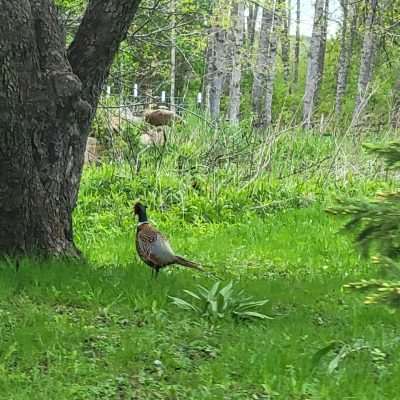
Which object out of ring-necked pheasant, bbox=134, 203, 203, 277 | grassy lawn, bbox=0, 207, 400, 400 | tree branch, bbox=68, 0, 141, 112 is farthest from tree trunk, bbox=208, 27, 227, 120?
grassy lawn, bbox=0, 207, 400, 400

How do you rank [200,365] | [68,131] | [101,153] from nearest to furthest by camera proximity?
[200,365]
[68,131]
[101,153]

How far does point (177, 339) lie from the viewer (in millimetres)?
4031

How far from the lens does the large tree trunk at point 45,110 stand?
5.02m

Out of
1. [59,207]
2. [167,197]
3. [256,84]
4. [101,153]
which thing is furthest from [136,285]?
[256,84]

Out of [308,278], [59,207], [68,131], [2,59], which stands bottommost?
[308,278]

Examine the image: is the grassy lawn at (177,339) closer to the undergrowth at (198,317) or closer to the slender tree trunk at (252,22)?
the undergrowth at (198,317)

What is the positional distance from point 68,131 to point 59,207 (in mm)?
566

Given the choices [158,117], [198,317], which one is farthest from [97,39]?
[158,117]

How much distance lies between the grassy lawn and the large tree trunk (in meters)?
0.34

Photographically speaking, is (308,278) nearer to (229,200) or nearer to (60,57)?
(60,57)

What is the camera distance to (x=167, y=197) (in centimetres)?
917

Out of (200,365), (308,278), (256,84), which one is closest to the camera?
(200,365)

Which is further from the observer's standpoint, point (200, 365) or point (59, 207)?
point (59, 207)

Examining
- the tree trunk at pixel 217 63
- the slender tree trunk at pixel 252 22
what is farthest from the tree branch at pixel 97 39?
the slender tree trunk at pixel 252 22
